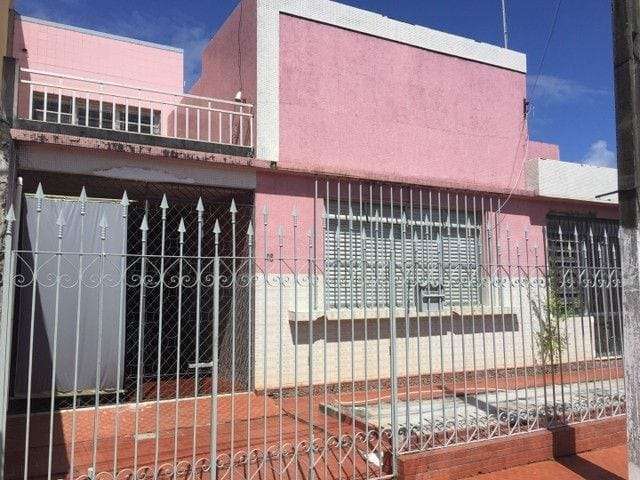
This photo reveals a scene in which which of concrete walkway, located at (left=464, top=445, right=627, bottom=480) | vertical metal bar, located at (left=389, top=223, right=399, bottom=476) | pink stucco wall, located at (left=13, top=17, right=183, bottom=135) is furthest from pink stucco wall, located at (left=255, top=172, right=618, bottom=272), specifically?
pink stucco wall, located at (left=13, top=17, right=183, bottom=135)

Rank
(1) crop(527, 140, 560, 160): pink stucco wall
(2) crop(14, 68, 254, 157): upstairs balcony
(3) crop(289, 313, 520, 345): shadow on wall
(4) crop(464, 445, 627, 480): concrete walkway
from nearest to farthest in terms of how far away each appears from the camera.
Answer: (4) crop(464, 445, 627, 480): concrete walkway → (2) crop(14, 68, 254, 157): upstairs balcony → (3) crop(289, 313, 520, 345): shadow on wall → (1) crop(527, 140, 560, 160): pink stucco wall

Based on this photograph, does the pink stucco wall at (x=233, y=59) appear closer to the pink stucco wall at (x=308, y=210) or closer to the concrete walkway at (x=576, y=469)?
the pink stucco wall at (x=308, y=210)

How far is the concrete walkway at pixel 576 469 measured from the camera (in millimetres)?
4750

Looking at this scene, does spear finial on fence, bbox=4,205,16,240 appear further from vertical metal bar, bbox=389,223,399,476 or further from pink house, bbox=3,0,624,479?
vertical metal bar, bbox=389,223,399,476

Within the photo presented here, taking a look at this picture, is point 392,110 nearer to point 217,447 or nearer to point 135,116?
point 135,116

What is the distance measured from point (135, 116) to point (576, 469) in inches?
394

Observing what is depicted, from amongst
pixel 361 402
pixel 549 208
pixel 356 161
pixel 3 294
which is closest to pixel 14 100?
pixel 3 294

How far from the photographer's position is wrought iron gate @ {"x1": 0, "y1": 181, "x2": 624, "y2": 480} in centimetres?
395

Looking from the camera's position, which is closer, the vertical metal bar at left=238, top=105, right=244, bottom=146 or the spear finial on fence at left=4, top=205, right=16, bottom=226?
the spear finial on fence at left=4, top=205, right=16, bottom=226

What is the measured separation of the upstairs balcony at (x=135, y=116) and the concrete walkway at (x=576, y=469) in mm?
5084

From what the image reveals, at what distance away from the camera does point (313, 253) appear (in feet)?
15.3

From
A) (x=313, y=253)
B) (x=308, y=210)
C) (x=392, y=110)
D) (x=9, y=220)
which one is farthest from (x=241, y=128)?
(x=9, y=220)

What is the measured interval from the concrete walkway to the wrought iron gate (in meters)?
0.36

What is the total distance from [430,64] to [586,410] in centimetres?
603
